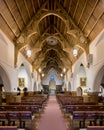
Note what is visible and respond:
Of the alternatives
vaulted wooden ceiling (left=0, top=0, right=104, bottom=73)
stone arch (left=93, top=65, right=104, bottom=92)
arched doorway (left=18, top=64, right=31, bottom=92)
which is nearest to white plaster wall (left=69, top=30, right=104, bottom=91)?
stone arch (left=93, top=65, right=104, bottom=92)

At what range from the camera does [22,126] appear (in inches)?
438

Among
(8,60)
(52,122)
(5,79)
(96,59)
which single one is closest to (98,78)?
(96,59)

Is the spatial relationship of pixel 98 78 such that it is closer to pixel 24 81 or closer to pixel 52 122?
pixel 52 122

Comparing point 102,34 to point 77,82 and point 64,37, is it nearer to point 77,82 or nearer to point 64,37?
point 64,37

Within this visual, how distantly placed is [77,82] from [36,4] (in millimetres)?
17809

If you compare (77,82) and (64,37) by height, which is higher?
(64,37)

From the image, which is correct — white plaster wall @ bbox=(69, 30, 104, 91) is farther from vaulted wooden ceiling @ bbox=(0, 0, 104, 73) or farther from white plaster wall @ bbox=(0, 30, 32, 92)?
white plaster wall @ bbox=(0, 30, 32, 92)

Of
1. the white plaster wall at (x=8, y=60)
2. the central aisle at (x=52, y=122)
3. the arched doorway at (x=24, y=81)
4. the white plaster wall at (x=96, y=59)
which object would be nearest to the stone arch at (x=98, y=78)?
the white plaster wall at (x=96, y=59)

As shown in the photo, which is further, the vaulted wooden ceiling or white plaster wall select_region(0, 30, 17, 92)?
white plaster wall select_region(0, 30, 17, 92)

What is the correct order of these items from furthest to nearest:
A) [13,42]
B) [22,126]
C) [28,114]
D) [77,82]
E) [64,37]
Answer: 1. [77,82]
2. [64,37]
3. [13,42]
4. [22,126]
5. [28,114]

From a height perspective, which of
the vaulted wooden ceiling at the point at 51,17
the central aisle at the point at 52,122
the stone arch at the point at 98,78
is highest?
the vaulted wooden ceiling at the point at 51,17

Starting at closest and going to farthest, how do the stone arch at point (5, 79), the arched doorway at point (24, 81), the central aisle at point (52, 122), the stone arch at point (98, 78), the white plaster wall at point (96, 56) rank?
the central aisle at point (52, 122), the white plaster wall at point (96, 56), the stone arch at point (5, 79), the stone arch at point (98, 78), the arched doorway at point (24, 81)

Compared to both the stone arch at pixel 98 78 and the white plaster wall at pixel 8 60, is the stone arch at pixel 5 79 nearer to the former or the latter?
the white plaster wall at pixel 8 60

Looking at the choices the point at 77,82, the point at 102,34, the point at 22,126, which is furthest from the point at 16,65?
the point at 77,82
